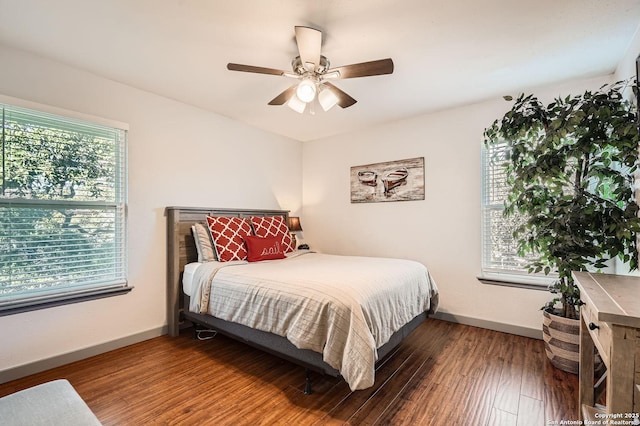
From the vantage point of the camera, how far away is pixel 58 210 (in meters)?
2.34

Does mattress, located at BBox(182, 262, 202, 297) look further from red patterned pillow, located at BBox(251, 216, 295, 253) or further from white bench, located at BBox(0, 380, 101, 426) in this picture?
white bench, located at BBox(0, 380, 101, 426)

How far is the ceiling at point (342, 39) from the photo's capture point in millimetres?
1744

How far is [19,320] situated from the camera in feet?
7.04

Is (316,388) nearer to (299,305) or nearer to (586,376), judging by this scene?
(299,305)

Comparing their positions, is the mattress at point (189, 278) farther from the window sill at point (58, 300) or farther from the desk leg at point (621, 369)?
the desk leg at point (621, 369)

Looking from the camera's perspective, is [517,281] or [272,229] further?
[272,229]

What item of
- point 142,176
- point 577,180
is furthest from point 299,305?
point 577,180

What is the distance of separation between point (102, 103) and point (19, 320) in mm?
1892

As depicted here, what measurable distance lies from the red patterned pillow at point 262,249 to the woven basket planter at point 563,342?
2.53 m

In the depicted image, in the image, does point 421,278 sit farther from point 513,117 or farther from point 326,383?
point 513,117

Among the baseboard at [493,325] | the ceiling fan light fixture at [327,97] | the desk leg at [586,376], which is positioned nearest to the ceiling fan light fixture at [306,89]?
the ceiling fan light fixture at [327,97]

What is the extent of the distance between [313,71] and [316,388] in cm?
230

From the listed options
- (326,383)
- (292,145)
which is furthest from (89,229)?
(292,145)

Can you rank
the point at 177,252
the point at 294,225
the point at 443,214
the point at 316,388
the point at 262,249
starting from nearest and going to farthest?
the point at 316,388 → the point at 177,252 → the point at 262,249 → the point at 443,214 → the point at 294,225
